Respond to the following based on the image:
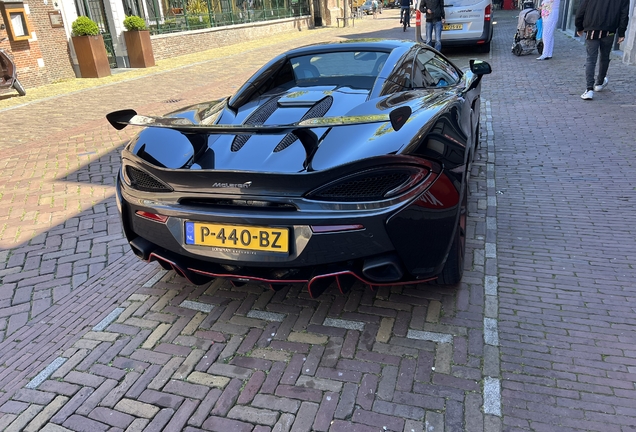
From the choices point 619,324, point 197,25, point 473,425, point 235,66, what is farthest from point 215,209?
point 197,25

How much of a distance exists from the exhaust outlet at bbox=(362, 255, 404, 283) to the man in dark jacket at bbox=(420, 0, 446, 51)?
451 inches

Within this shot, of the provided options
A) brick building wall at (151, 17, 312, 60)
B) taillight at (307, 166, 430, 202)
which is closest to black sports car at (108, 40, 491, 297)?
taillight at (307, 166, 430, 202)

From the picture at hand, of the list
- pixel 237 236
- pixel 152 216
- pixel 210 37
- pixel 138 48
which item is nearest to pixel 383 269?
pixel 237 236

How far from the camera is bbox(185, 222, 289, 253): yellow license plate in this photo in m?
2.27

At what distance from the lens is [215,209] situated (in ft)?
7.74

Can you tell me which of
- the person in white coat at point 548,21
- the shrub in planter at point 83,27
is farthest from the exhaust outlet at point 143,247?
the shrub in planter at point 83,27

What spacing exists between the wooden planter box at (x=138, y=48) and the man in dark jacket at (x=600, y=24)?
40.8 feet

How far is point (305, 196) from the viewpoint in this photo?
7.29 ft

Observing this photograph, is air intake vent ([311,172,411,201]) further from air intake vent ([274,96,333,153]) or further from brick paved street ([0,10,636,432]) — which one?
brick paved street ([0,10,636,432])

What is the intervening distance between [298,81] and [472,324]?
205 centimetres

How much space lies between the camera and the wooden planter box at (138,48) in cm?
1497

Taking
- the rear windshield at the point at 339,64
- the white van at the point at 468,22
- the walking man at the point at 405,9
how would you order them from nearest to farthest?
the rear windshield at the point at 339,64
the white van at the point at 468,22
the walking man at the point at 405,9

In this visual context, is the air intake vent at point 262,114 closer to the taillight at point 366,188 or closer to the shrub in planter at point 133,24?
the taillight at point 366,188

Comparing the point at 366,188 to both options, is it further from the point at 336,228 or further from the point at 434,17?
the point at 434,17
